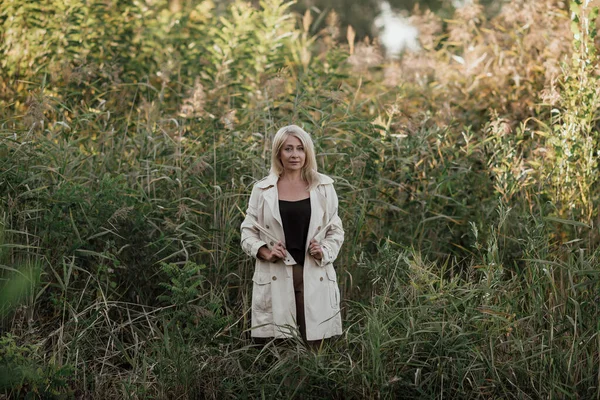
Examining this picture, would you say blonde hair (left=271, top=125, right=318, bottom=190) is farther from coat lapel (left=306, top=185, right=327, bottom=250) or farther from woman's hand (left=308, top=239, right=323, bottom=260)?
woman's hand (left=308, top=239, right=323, bottom=260)

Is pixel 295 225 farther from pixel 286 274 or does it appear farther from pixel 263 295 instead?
pixel 263 295

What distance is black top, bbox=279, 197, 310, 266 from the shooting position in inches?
189

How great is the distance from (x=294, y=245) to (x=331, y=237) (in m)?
0.24

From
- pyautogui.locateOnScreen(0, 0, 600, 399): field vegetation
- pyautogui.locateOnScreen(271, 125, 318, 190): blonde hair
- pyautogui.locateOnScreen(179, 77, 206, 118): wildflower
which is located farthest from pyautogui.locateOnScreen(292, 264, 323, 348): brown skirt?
pyautogui.locateOnScreen(179, 77, 206, 118): wildflower

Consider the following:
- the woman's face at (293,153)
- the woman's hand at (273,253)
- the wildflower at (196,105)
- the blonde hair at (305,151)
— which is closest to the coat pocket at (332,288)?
the woman's hand at (273,253)

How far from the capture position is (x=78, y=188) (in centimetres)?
533

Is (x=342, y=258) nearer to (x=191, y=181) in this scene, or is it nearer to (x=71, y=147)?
(x=191, y=181)

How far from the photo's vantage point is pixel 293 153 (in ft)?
15.8

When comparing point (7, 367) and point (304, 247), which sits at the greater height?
point (304, 247)

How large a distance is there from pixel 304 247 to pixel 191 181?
1.39 meters

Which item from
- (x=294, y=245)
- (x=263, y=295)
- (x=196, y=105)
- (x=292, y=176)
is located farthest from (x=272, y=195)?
(x=196, y=105)

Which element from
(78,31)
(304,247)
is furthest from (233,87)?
(304,247)

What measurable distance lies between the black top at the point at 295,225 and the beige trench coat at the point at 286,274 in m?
0.04

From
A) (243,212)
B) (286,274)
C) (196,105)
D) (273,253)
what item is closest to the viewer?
(273,253)
